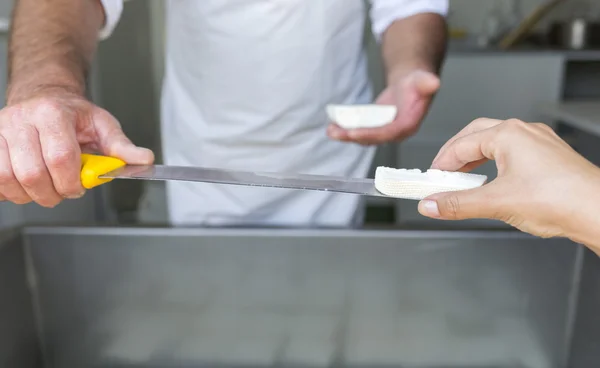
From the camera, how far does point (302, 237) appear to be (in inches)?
22.5

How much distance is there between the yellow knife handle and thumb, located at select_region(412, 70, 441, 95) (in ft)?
1.21

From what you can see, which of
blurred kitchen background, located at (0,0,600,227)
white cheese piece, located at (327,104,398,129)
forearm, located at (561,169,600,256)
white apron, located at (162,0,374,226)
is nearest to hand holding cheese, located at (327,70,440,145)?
white cheese piece, located at (327,104,398,129)

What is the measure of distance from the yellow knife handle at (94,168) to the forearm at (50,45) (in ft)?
0.31

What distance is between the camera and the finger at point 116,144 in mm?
474

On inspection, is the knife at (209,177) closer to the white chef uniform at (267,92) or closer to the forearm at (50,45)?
the forearm at (50,45)

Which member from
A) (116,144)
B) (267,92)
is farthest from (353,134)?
(116,144)

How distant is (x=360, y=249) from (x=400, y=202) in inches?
61.2

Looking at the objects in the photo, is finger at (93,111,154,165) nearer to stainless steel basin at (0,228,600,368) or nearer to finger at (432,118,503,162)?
stainless steel basin at (0,228,600,368)

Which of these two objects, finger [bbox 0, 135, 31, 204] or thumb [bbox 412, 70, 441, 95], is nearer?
finger [bbox 0, 135, 31, 204]

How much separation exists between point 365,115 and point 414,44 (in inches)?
5.7

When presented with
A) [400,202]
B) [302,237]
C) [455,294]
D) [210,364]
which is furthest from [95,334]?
[400,202]

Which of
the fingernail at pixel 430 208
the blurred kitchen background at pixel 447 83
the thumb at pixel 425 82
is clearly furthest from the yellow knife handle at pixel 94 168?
the blurred kitchen background at pixel 447 83

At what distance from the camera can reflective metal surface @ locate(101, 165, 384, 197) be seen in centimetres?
43

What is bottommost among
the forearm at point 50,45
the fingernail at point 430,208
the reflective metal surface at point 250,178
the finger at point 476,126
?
the fingernail at point 430,208
